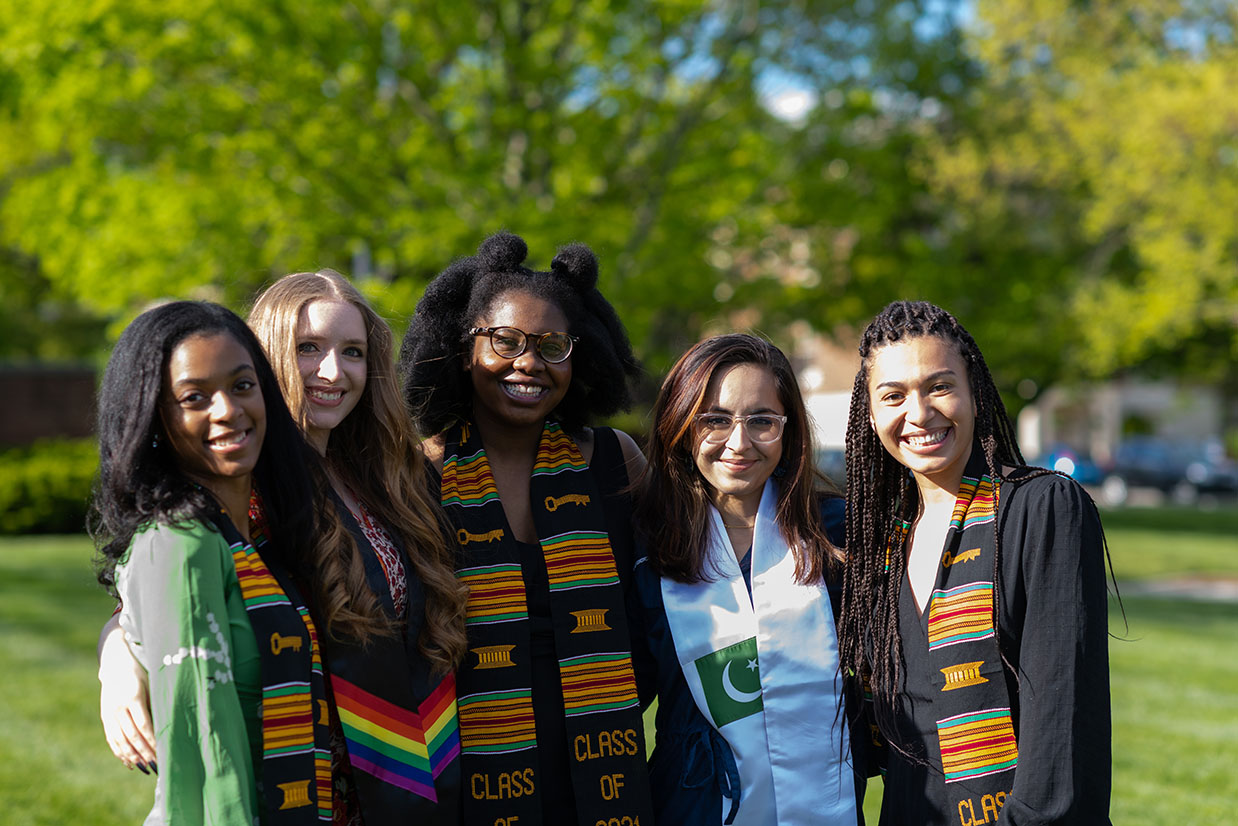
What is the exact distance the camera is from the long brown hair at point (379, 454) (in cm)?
278

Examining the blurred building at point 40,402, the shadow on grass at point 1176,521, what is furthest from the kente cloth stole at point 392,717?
the blurred building at point 40,402

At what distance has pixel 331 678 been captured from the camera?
8.42 feet

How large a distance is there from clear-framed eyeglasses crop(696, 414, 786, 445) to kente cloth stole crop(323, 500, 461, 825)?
884 mm

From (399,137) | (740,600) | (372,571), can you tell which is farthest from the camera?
(399,137)

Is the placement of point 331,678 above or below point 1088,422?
above

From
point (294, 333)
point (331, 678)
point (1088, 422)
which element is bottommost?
point (1088, 422)

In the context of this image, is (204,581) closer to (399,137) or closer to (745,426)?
(745,426)

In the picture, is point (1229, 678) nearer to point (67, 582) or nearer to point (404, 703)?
point (404, 703)

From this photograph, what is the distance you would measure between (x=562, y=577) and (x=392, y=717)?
638 millimetres

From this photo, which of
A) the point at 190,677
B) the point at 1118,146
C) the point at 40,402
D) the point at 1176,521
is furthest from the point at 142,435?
the point at 1176,521

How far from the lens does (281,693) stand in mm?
2277

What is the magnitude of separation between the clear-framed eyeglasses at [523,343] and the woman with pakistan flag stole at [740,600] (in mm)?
316

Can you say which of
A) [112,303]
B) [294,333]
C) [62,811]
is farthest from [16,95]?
[294,333]

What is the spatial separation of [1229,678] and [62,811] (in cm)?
804
